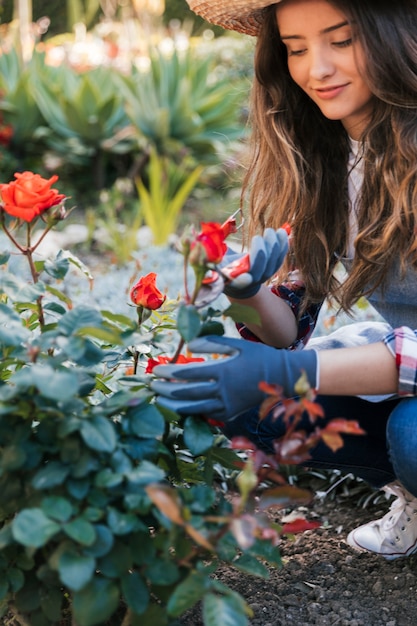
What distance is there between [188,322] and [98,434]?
0.20m

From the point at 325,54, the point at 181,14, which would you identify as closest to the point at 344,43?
the point at 325,54

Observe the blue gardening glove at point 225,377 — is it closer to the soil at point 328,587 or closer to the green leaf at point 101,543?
the green leaf at point 101,543

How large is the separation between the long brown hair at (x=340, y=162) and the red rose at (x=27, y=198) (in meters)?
0.57

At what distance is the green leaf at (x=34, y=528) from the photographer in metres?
1.01

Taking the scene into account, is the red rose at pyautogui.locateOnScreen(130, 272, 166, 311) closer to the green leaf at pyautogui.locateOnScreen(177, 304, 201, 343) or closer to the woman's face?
the green leaf at pyautogui.locateOnScreen(177, 304, 201, 343)

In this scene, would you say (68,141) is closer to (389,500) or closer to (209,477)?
(389,500)

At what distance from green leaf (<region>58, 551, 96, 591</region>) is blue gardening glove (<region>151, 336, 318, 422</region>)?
265 millimetres

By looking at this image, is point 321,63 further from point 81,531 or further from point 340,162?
point 81,531

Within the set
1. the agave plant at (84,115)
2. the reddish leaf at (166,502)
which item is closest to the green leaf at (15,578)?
the reddish leaf at (166,502)

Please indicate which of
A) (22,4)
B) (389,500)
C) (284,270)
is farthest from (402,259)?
(22,4)

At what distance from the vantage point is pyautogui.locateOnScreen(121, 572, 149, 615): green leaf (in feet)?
3.63

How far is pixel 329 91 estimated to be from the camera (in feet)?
5.19

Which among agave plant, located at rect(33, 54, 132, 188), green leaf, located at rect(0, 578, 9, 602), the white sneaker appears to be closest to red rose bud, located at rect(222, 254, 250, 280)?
green leaf, located at rect(0, 578, 9, 602)

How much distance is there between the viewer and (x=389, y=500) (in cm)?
203
